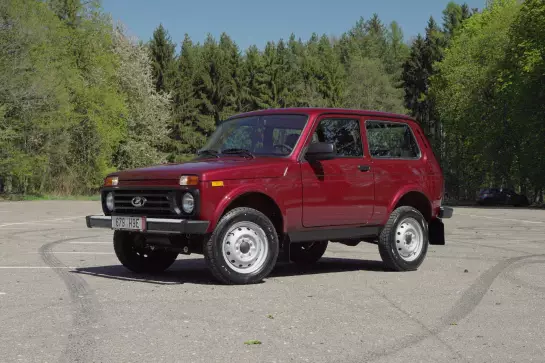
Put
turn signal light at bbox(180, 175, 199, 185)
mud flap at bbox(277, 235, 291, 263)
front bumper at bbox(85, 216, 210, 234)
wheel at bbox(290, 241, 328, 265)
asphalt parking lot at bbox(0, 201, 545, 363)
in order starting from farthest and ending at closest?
wheel at bbox(290, 241, 328, 265) < mud flap at bbox(277, 235, 291, 263) < turn signal light at bbox(180, 175, 199, 185) < front bumper at bbox(85, 216, 210, 234) < asphalt parking lot at bbox(0, 201, 545, 363)

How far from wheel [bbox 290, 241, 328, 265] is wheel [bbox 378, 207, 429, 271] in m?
1.15

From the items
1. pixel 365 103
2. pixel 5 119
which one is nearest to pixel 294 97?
pixel 365 103

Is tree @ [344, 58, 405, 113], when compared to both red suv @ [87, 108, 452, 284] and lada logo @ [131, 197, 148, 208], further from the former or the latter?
lada logo @ [131, 197, 148, 208]

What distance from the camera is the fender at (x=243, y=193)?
8.23 m

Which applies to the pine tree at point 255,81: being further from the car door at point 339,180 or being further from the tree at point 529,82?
the car door at point 339,180

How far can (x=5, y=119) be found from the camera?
136ft

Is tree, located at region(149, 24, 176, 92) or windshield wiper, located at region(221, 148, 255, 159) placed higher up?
tree, located at region(149, 24, 176, 92)

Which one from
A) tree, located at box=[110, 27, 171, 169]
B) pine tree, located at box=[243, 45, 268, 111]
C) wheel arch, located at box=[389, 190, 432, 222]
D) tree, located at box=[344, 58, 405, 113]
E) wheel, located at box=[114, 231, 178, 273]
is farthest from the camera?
pine tree, located at box=[243, 45, 268, 111]

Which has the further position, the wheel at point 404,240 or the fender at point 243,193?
the wheel at point 404,240

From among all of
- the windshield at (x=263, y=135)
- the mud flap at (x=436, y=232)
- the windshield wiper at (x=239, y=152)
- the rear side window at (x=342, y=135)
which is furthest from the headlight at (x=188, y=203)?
the mud flap at (x=436, y=232)

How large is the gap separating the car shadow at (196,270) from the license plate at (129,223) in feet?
2.06

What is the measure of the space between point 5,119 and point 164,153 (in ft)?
88.5

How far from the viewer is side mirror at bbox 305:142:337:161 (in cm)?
895

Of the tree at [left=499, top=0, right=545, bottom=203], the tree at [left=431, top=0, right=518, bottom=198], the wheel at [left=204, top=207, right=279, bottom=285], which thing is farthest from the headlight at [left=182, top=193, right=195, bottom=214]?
the tree at [left=431, top=0, right=518, bottom=198]
